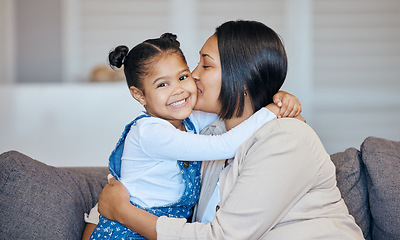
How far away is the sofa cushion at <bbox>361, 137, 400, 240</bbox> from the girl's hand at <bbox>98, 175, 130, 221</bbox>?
895 mm

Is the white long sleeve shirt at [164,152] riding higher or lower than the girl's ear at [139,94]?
lower

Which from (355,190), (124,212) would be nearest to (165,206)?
(124,212)

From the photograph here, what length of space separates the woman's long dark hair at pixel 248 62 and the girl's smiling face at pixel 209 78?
2cm

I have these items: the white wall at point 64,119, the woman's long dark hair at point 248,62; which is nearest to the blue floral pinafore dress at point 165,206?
the woman's long dark hair at point 248,62

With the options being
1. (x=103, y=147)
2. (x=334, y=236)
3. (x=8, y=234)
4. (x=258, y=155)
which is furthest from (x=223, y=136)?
(x=103, y=147)

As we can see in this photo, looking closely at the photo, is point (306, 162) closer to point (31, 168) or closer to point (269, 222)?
point (269, 222)

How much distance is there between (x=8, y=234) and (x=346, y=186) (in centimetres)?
120

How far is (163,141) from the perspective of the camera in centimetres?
159

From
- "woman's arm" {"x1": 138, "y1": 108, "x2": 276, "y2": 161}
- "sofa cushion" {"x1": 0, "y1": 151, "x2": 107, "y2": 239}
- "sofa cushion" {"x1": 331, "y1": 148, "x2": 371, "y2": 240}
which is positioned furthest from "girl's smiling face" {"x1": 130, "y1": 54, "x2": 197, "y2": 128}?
"sofa cushion" {"x1": 331, "y1": 148, "x2": 371, "y2": 240}

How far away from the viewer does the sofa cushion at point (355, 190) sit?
6.24 ft

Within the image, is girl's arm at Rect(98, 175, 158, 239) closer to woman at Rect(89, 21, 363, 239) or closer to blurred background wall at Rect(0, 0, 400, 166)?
woman at Rect(89, 21, 363, 239)

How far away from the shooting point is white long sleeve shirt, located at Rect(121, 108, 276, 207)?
158 centimetres

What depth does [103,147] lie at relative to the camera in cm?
420

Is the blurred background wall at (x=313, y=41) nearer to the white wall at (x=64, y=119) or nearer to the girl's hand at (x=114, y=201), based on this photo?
the white wall at (x=64, y=119)
